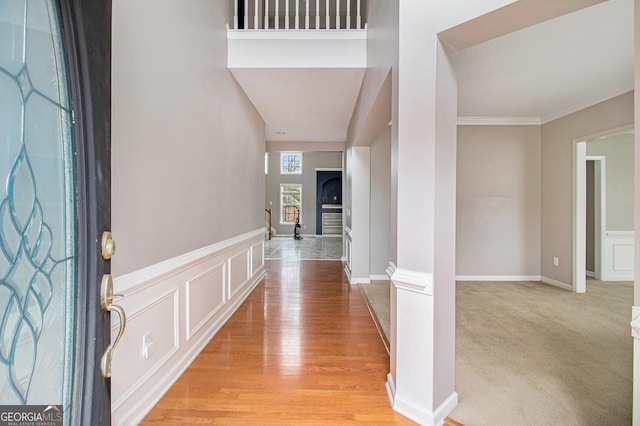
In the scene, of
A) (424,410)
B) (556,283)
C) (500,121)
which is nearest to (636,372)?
(424,410)

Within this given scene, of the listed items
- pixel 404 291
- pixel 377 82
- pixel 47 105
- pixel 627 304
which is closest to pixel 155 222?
pixel 47 105

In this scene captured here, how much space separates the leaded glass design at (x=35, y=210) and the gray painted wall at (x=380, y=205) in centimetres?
401

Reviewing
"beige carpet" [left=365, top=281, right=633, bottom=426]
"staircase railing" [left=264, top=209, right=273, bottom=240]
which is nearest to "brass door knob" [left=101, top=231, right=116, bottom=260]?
"beige carpet" [left=365, top=281, right=633, bottom=426]

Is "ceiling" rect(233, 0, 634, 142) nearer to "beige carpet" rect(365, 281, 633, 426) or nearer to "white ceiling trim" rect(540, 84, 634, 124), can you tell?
"white ceiling trim" rect(540, 84, 634, 124)

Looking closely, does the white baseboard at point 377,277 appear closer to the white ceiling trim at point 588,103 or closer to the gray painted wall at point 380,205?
the gray painted wall at point 380,205

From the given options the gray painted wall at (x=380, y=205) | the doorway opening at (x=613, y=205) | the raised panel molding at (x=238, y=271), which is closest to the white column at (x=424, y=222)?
the raised panel molding at (x=238, y=271)

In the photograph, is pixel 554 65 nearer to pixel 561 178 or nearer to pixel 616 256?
pixel 561 178

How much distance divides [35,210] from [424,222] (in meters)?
1.52

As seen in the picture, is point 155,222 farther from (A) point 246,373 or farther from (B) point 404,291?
(B) point 404,291

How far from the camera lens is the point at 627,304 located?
3.34 m

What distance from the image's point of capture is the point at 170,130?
1.79 m

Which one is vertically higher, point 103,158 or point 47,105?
point 47,105

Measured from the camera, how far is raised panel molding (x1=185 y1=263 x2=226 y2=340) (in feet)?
6.78

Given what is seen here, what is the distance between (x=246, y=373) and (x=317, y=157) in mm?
11183
